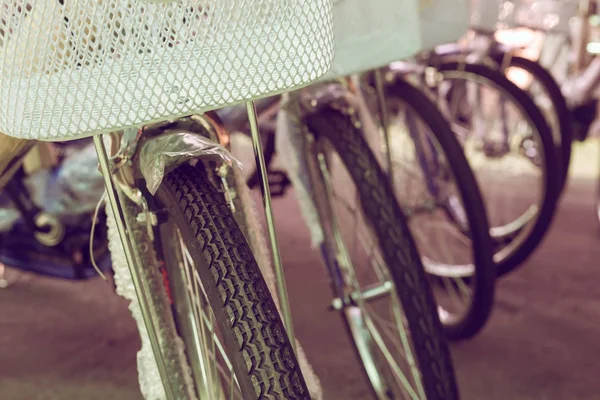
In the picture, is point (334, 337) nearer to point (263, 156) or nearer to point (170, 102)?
point (263, 156)

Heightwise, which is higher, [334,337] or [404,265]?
[404,265]

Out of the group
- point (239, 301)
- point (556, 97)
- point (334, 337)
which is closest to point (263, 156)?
point (239, 301)

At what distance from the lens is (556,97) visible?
5.71ft

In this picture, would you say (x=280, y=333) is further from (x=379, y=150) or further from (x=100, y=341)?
(x=100, y=341)

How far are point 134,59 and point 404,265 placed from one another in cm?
56

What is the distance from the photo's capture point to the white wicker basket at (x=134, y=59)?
0.51 meters

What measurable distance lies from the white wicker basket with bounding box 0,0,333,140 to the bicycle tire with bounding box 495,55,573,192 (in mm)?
1338

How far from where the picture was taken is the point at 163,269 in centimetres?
83

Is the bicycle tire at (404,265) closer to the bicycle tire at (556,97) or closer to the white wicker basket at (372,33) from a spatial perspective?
the white wicker basket at (372,33)

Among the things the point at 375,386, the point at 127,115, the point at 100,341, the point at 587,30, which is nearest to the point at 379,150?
the point at 375,386

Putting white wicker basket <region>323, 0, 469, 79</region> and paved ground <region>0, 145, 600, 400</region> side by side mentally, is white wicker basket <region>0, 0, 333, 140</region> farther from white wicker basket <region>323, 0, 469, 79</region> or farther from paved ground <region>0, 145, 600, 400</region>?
paved ground <region>0, 145, 600, 400</region>

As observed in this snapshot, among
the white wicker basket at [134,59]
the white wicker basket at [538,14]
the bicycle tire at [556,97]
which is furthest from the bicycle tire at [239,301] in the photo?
the bicycle tire at [556,97]

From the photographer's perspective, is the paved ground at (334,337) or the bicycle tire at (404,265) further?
the paved ground at (334,337)

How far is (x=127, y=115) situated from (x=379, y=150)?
0.71 metres
